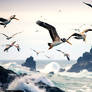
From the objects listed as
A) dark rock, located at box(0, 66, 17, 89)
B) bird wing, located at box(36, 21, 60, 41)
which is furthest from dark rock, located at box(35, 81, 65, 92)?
bird wing, located at box(36, 21, 60, 41)

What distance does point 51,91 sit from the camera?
5202 inches

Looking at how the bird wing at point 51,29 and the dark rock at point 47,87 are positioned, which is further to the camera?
the dark rock at point 47,87

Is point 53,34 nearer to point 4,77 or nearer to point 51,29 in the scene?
point 51,29

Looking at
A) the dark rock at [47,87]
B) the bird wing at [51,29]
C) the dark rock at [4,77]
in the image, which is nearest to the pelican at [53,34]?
the bird wing at [51,29]

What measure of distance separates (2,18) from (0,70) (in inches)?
3525

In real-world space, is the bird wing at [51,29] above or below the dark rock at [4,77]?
below

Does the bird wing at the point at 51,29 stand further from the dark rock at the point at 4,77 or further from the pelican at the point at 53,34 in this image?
the dark rock at the point at 4,77

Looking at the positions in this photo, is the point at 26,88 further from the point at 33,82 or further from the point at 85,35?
the point at 85,35

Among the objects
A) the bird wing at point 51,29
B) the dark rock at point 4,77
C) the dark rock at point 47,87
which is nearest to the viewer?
the bird wing at point 51,29

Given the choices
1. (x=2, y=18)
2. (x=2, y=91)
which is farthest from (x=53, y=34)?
(x=2, y=91)

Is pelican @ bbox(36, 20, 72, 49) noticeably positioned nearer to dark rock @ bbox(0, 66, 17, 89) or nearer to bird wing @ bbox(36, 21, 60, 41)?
bird wing @ bbox(36, 21, 60, 41)

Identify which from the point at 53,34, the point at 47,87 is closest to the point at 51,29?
the point at 53,34

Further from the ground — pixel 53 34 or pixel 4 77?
pixel 4 77

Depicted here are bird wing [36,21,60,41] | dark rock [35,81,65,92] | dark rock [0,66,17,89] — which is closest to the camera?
bird wing [36,21,60,41]
